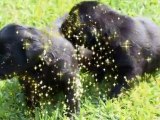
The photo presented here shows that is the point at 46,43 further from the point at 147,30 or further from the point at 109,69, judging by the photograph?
the point at 147,30

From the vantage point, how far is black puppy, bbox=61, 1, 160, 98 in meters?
5.07

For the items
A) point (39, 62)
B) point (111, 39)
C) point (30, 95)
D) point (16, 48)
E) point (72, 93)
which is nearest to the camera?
point (16, 48)

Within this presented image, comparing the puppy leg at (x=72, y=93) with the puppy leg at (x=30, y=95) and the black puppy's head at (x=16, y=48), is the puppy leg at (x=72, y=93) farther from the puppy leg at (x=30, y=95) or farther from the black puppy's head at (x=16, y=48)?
the black puppy's head at (x=16, y=48)

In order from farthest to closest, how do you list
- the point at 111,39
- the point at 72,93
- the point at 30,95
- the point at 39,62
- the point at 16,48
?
the point at 111,39
the point at 30,95
the point at 72,93
the point at 39,62
the point at 16,48

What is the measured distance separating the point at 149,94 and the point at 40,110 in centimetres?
116

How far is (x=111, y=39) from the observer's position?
201 inches

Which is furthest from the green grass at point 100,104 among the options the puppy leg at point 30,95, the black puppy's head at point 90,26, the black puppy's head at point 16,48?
the black puppy's head at point 16,48

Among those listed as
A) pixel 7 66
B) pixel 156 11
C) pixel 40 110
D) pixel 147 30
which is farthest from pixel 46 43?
pixel 156 11

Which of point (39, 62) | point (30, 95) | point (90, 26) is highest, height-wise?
point (90, 26)

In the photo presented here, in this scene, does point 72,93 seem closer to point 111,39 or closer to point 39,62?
point 39,62

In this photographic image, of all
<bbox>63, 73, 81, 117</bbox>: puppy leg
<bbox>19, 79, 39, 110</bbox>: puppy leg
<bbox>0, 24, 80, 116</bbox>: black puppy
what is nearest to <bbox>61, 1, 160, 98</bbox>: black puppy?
<bbox>0, 24, 80, 116</bbox>: black puppy

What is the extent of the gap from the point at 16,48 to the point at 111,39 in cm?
114

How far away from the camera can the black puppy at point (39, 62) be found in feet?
14.4

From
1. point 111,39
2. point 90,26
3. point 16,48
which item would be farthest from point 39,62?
point 111,39
